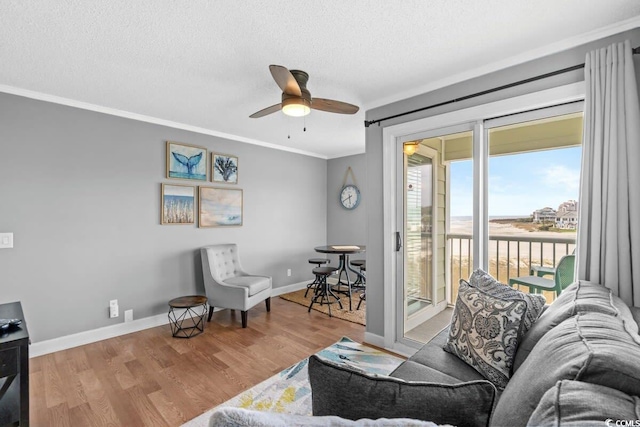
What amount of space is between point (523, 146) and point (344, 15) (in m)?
1.62

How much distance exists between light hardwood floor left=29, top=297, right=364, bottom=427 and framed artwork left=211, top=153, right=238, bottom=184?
6.19 ft

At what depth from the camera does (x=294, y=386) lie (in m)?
2.33

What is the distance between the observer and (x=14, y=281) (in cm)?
273

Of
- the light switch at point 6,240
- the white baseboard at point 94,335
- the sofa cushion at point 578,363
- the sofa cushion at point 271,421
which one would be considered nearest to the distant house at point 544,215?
the sofa cushion at point 578,363

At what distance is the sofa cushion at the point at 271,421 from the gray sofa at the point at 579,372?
0.26 m

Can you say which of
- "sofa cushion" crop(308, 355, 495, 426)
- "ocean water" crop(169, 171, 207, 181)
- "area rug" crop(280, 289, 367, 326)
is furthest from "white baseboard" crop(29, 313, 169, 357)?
"sofa cushion" crop(308, 355, 495, 426)

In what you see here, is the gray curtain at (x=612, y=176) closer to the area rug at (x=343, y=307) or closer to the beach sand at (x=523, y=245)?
the beach sand at (x=523, y=245)

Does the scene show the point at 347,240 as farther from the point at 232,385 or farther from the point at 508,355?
the point at 508,355

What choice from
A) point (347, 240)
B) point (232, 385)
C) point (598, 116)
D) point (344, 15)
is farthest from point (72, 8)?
point (347, 240)

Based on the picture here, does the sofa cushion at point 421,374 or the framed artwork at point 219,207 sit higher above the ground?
the framed artwork at point 219,207

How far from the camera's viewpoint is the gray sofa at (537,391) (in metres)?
0.58

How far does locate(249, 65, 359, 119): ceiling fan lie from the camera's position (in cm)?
201

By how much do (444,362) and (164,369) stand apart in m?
2.28

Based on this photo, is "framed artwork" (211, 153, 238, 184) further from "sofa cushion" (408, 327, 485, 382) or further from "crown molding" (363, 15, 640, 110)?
"sofa cushion" (408, 327, 485, 382)
